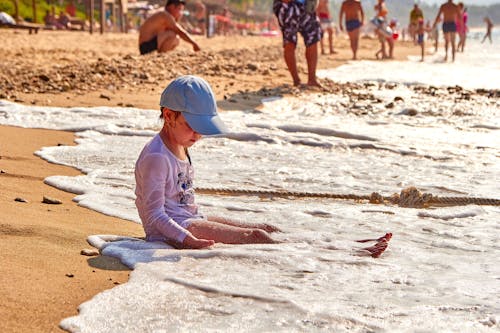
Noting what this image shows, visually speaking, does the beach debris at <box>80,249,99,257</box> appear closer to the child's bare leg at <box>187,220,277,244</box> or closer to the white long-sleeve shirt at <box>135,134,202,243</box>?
the white long-sleeve shirt at <box>135,134,202,243</box>

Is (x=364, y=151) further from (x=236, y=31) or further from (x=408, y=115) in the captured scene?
(x=236, y=31)

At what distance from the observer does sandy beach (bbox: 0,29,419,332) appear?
2840 mm

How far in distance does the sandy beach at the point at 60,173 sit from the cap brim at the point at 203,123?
609 millimetres

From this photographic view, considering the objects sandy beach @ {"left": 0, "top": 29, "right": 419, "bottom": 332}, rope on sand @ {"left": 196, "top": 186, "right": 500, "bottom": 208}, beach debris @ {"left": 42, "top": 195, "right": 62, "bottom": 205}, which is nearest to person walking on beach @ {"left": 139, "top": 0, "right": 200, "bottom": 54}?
sandy beach @ {"left": 0, "top": 29, "right": 419, "bottom": 332}

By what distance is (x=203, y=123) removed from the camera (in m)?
3.51

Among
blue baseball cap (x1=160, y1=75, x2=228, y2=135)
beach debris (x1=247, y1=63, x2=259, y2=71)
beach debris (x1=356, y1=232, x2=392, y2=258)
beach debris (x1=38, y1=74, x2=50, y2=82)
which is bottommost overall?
beach debris (x1=356, y1=232, x2=392, y2=258)

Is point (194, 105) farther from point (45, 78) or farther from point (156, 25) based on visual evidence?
point (156, 25)

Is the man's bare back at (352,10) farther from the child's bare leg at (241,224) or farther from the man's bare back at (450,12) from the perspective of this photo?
the child's bare leg at (241,224)

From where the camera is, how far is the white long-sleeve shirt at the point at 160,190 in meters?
3.56

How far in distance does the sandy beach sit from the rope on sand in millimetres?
1021

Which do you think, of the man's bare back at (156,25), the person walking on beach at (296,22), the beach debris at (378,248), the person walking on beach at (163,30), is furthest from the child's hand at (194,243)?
the man's bare back at (156,25)

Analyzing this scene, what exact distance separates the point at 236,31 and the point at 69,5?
16867mm

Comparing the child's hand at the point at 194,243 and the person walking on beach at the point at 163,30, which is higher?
the person walking on beach at the point at 163,30

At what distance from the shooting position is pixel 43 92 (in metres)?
9.44
